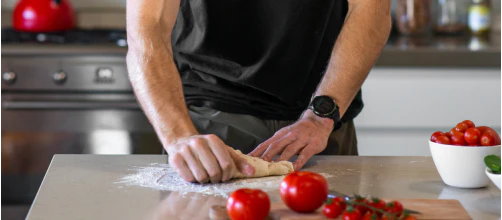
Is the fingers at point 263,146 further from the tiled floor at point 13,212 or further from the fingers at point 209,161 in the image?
the tiled floor at point 13,212

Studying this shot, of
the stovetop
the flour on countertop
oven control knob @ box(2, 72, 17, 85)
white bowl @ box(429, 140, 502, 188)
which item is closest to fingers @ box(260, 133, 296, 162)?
the flour on countertop

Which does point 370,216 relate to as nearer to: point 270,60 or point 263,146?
point 263,146

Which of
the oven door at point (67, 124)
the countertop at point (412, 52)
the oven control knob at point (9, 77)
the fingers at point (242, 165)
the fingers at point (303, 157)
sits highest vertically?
the fingers at point (242, 165)

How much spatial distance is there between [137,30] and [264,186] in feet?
1.47

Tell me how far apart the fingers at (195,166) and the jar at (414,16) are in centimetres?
180

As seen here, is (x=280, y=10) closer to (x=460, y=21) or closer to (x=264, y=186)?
(x=264, y=186)

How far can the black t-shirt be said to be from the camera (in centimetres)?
150

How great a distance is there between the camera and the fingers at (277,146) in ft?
4.16

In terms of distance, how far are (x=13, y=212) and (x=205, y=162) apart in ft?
5.25

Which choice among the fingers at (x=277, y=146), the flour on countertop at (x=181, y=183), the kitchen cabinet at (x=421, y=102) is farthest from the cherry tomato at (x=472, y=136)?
the kitchen cabinet at (x=421, y=102)

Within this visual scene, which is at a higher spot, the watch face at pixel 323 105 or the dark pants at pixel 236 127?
the watch face at pixel 323 105

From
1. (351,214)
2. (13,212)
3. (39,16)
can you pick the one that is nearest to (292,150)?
(351,214)

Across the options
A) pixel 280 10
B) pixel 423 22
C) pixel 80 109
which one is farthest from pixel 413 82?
pixel 80 109

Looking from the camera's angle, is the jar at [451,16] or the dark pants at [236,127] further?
the jar at [451,16]
